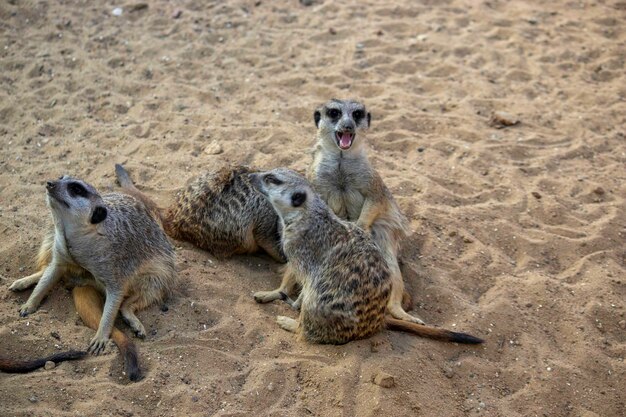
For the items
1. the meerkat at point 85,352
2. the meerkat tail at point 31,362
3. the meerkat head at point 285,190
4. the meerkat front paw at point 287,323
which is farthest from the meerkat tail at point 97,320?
the meerkat head at point 285,190

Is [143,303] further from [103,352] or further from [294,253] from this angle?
[294,253]

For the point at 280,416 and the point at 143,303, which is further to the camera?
the point at 143,303

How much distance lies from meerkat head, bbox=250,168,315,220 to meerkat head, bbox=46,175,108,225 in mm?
705

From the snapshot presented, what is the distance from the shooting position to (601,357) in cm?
314

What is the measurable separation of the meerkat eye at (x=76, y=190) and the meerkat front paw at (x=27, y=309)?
0.55m

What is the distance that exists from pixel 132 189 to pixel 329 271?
129 centimetres

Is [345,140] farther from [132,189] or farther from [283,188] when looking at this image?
→ [132,189]

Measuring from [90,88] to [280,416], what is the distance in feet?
9.71

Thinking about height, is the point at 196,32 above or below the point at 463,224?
above

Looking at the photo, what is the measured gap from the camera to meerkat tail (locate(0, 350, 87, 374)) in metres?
2.71

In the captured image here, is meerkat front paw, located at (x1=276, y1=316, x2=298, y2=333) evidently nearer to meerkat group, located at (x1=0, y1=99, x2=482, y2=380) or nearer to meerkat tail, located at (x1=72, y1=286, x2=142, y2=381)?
meerkat group, located at (x1=0, y1=99, x2=482, y2=380)

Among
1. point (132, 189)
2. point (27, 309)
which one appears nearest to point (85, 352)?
point (27, 309)

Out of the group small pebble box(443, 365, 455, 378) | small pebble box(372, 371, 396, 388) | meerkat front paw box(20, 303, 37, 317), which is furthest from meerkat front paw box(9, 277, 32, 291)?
small pebble box(443, 365, 455, 378)

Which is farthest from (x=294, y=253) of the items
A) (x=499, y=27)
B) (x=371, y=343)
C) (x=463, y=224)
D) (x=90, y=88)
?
(x=499, y=27)
